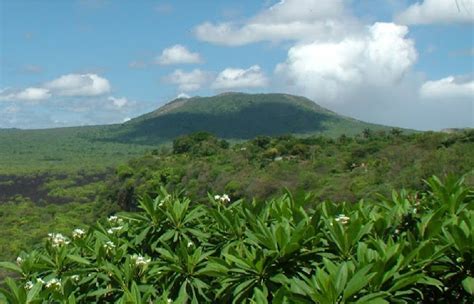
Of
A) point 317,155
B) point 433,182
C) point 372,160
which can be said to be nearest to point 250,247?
point 433,182

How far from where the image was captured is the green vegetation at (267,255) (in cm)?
304

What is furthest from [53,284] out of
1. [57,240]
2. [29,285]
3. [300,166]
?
[300,166]

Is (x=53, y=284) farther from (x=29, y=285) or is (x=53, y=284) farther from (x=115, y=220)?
(x=115, y=220)

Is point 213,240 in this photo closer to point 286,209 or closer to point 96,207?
point 286,209

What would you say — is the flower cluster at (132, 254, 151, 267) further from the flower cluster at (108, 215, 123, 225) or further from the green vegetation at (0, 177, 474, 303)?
the flower cluster at (108, 215, 123, 225)

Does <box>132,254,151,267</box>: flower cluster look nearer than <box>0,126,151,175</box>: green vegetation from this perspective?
Yes

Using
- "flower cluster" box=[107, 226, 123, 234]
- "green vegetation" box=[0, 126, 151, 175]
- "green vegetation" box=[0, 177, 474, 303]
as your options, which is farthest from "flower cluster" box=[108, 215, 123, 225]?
"green vegetation" box=[0, 126, 151, 175]

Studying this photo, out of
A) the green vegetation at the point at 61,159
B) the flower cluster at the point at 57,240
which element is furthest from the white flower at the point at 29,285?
the green vegetation at the point at 61,159

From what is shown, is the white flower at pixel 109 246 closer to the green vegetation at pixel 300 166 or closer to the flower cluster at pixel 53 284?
the flower cluster at pixel 53 284

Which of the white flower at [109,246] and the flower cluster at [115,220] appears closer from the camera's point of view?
the white flower at [109,246]

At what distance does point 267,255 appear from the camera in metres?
3.25

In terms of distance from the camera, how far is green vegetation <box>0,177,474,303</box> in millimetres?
3045

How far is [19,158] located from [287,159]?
12708 centimetres

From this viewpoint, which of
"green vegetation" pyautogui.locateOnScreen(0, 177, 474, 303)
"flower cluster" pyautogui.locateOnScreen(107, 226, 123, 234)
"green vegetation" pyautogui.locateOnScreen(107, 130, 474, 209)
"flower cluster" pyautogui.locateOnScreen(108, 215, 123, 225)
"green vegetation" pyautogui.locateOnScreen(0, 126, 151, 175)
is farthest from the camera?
"green vegetation" pyautogui.locateOnScreen(0, 126, 151, 175)
